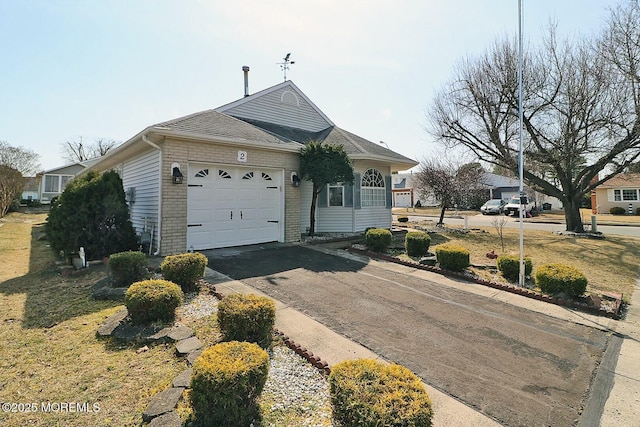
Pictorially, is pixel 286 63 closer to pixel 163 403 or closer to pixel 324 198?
pixel 324 198

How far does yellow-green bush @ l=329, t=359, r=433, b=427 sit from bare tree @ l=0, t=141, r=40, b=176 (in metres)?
37.0

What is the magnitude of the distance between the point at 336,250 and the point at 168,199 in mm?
4837

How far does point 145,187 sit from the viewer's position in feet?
28.2

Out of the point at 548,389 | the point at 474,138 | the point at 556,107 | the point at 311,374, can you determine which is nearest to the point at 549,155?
the point at 556,107

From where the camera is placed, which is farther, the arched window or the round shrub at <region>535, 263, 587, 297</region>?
the arched window

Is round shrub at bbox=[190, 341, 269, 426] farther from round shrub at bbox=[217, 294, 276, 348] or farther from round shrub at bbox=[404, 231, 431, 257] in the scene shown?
round shrub at bbox=[404, 231, 431, 257]

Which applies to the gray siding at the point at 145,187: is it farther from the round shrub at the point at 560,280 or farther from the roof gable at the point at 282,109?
the round shrub at the point at 560,280

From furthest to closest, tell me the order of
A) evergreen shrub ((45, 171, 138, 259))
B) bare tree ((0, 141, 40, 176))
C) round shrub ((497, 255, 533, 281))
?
bare tree ((0, 141, 40, 176)), evergreen shrub ((45, 171, 138, 259)), round shrub ((497, 255, 533, 281))

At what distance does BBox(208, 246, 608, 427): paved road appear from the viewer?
280 cm

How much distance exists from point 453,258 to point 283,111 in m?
9.83

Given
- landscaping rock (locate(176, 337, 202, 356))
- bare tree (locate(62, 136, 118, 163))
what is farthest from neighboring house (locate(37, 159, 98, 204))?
landscaping rock (locate(176, 337, 202, 356))

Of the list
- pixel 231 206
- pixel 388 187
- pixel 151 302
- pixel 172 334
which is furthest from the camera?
pixel 388 187

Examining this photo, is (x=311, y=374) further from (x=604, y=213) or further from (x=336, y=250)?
(x=604, y=213)

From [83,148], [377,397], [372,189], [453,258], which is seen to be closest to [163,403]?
[377,397]
